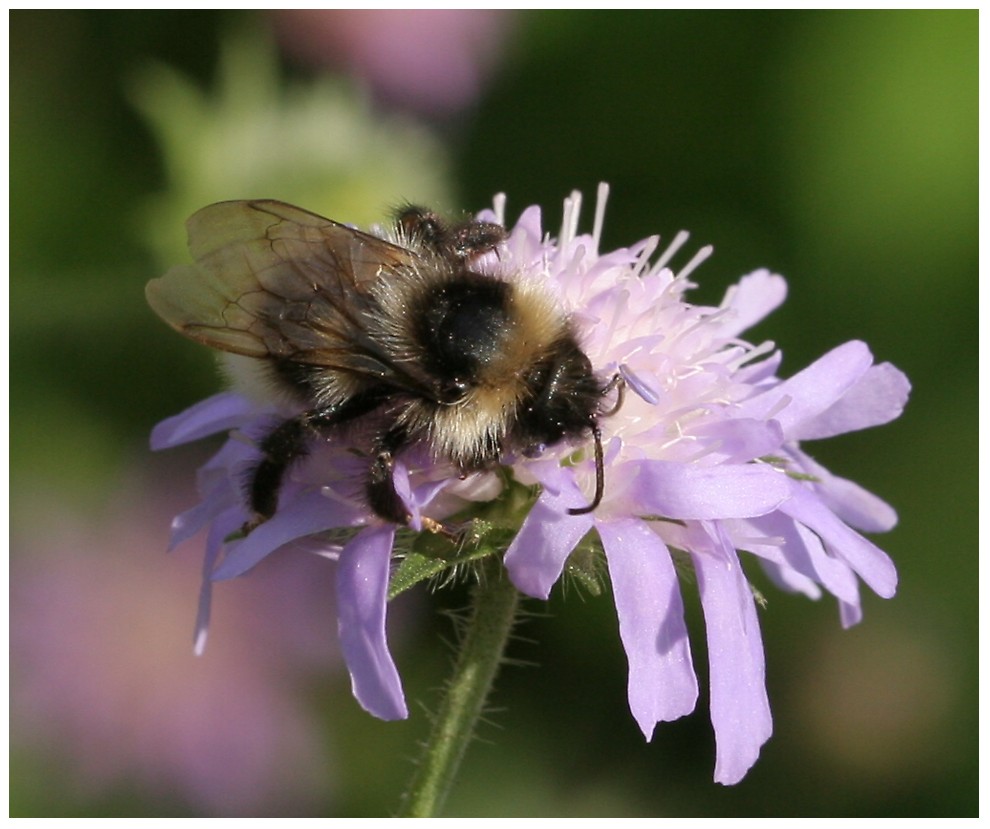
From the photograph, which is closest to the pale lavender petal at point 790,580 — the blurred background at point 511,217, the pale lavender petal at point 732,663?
the pale lavender petal at point 732,663

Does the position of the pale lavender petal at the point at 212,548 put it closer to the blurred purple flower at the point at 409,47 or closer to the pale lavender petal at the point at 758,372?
the pale lavender petal at the point at 758,372

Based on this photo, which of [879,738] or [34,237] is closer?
[879,738]

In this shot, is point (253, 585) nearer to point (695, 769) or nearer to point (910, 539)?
point (695, 769)

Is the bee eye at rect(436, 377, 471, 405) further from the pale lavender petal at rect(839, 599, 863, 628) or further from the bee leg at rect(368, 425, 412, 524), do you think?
the pale lavender petal at rect(839, 599, 863, 628)

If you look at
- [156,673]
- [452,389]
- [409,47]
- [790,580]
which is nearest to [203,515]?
[452,389]

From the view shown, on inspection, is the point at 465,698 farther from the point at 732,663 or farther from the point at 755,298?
the point at 755,298

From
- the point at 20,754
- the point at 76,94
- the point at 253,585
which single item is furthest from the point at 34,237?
the point at 20,754
